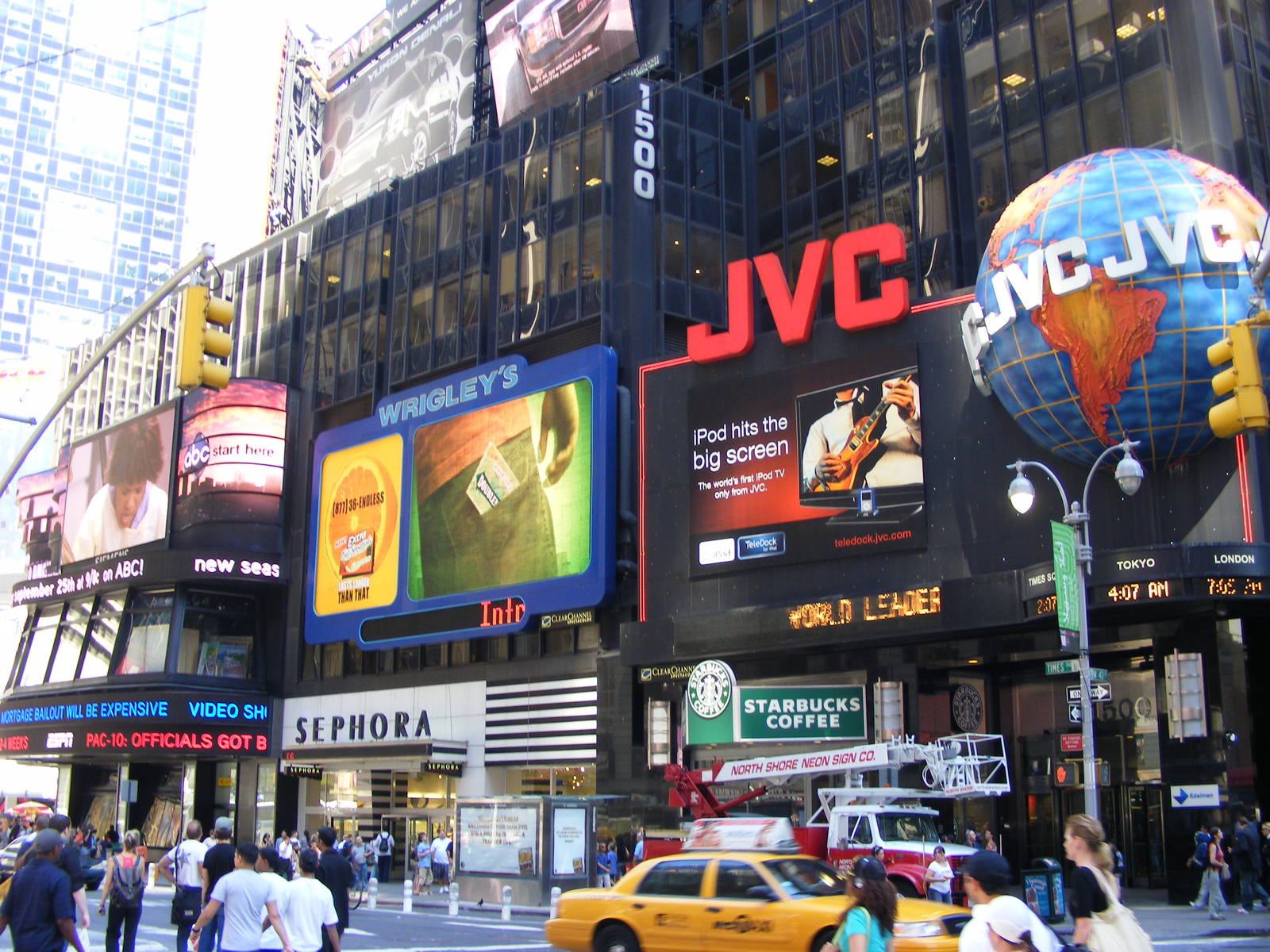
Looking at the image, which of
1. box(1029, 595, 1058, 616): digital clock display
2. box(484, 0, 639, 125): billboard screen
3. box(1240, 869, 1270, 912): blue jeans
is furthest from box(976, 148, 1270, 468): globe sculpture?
box(484, 0, 639, 125): billboard screen

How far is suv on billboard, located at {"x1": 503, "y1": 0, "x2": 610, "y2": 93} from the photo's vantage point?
5622cm

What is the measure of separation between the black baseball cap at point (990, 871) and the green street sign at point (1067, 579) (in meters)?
15.3

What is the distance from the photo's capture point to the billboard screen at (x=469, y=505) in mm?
40125

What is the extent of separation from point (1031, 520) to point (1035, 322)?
514 cm

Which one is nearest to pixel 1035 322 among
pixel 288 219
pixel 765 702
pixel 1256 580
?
pixel 1256 580

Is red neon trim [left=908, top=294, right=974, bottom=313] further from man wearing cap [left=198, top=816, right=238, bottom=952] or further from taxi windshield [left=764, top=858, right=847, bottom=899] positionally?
man wearing cap [left=198, top=816, right=238, bottom=952]

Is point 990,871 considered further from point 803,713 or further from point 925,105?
point 925,105

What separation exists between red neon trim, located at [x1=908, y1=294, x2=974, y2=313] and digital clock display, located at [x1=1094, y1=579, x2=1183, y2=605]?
8.74 m

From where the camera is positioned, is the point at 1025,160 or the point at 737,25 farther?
the point at 737,25

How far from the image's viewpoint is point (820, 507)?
112ft

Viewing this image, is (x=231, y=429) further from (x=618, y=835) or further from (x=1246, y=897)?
(x=1246, y=897)

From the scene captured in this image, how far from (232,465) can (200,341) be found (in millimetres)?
40074

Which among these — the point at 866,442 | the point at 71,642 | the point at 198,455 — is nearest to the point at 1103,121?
the point at 866,442

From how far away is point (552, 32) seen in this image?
57781 mm
